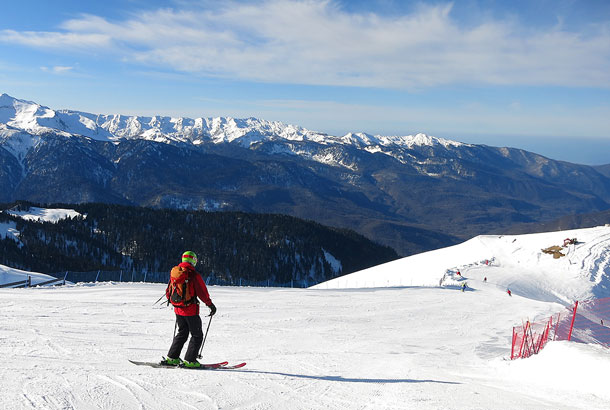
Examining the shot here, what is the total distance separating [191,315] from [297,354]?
501cm

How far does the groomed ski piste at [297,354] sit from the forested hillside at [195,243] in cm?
12180

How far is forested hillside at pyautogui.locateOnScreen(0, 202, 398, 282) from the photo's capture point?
5861 inches

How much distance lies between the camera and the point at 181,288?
994cm

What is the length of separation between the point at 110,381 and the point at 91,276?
172 ft

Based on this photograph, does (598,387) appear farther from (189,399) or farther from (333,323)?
(333,323)

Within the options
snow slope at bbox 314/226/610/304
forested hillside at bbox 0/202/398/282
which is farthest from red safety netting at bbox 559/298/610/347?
forested hillside at bbox 0/202/398/282

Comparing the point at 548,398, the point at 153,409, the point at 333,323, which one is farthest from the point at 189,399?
the point at 333,323

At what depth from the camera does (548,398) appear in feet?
32.3

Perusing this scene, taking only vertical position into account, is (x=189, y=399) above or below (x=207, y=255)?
above

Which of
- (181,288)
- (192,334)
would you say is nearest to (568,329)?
(192,334)

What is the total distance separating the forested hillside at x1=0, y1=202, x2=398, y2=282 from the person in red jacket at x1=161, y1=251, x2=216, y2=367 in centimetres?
13404

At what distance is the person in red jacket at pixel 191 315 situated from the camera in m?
9.98

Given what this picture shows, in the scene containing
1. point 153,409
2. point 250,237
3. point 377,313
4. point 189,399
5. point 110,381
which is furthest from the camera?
point 250,237

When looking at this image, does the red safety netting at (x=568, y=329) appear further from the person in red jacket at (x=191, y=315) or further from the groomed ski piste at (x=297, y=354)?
the person in red jacket at (x=191, y=315)
